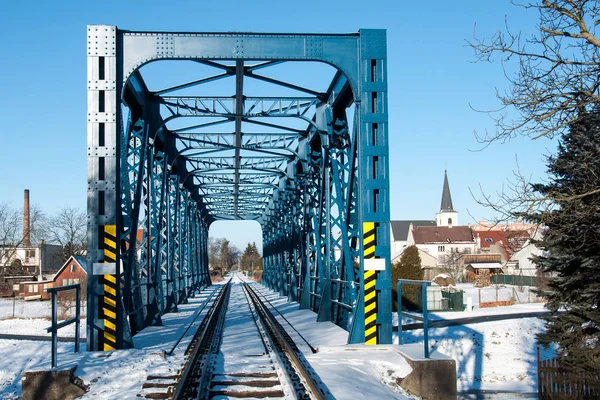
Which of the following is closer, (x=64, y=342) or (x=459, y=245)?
(x=64, y=342)

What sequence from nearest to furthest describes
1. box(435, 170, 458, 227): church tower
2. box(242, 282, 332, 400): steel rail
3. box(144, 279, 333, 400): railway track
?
box(242, 282, 332, 400): steel rail < box(144, 279, 333, 400): railway track < box(435, 170, 458, 227): church tower

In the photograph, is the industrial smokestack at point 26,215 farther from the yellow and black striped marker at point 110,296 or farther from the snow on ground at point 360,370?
the snow on ground at point 360,370

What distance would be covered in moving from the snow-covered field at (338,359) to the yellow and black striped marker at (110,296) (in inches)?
21.9

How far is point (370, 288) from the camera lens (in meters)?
11.7

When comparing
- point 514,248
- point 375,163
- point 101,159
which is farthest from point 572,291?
point 101,159

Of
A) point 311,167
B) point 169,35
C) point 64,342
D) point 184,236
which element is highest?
point 169,35

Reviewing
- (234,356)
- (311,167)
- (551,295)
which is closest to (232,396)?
(234,356)

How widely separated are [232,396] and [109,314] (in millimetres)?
4364

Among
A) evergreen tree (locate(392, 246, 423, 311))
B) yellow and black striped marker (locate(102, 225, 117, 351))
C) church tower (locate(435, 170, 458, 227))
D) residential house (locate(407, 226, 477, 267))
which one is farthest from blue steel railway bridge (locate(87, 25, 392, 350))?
church tower (locate(435, 170, 458, 227))

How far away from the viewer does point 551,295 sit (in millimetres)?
14258

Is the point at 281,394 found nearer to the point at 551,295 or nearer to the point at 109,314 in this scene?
the point at 109,314

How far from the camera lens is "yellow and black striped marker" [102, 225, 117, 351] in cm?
1135

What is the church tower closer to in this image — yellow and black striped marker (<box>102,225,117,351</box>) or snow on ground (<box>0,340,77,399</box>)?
snow on ground (<box>0,340,77,399</box>)

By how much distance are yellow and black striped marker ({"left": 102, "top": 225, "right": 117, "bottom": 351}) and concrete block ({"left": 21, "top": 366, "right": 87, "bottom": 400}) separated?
283 cm
